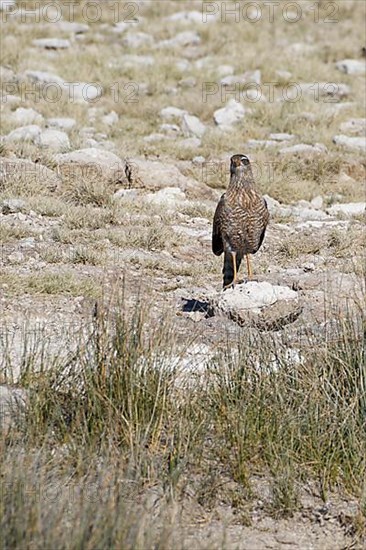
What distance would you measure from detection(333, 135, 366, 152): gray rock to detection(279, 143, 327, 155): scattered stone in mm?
399

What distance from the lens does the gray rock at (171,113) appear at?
14702mm

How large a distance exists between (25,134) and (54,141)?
45 cm

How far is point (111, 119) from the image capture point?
14.5 metres

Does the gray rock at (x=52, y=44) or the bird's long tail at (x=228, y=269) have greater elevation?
the gray rock at (x=52, y=44)

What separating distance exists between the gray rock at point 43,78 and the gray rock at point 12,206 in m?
5.92

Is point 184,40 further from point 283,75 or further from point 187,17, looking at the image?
point 283,75

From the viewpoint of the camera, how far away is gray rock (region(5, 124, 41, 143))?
12575 mm

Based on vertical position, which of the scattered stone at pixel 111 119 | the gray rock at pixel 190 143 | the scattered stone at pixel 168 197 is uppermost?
the scattered stone at pixel 111 119

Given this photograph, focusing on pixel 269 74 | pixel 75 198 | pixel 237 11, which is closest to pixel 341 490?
pixel 75 198

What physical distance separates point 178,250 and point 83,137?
3985 millimetres

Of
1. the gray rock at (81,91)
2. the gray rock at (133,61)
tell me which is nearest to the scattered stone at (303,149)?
the gray rock at (81,91)

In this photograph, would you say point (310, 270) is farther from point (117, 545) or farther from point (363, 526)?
point (117, 545)

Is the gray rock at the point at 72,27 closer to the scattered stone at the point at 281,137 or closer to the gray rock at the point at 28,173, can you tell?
the scattered stone at the point at 281,137

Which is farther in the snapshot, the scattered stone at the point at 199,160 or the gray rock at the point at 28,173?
the scattered stone at the point at 199,160
